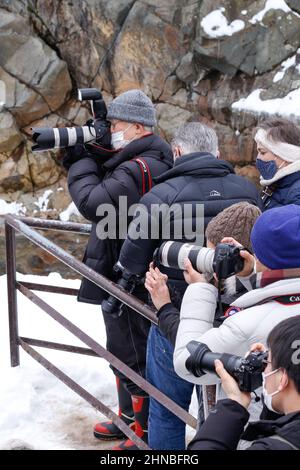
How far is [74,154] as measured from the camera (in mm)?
2934

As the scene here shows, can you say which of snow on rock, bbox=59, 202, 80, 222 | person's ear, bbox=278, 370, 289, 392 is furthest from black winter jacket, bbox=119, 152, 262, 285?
snow on rock, bbox=59, 202, 80, 222

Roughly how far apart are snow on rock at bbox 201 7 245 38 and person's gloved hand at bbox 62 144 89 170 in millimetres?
10233

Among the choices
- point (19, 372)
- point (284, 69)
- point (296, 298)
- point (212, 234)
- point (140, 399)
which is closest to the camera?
point (296, 298)

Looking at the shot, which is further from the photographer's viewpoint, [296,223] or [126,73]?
[126,73]

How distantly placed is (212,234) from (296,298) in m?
0.47

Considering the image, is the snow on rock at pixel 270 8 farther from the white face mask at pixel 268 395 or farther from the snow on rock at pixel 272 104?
the white face mask at pixel 268 395

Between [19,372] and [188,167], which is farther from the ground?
[188,167]

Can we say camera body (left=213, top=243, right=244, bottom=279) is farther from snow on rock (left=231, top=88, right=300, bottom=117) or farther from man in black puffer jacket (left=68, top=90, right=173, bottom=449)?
snow on rock (left=231, top=88, right=300, bottom=117)

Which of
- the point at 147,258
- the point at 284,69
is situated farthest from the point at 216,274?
the point at 284,69

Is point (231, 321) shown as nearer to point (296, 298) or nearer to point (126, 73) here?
point (296, 298)

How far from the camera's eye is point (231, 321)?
5.61ft

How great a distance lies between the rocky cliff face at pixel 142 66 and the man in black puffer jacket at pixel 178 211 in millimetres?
9571

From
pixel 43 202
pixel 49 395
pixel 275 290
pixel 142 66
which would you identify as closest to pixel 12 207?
pixel 43 202

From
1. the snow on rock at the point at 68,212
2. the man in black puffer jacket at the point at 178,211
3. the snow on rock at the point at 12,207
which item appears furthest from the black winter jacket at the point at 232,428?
the snow on rock at the point at 12,207
